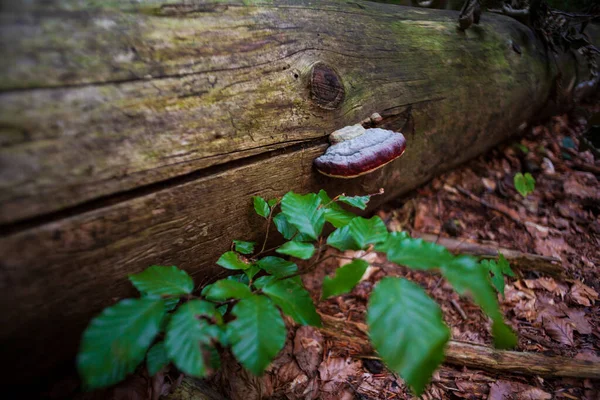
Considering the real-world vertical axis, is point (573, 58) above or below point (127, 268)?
above

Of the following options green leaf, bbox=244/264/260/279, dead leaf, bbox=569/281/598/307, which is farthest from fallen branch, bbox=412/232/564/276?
green leaf, bbox=244/264/260/279

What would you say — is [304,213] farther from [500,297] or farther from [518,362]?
[500,297]

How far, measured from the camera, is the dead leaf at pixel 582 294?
258 centimetres

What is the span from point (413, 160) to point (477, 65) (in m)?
1.27

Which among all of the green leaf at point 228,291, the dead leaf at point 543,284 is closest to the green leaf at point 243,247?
the green leaf at point 228,291

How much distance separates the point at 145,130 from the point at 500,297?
2.74 m

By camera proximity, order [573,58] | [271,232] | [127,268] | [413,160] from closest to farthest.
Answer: [127,268], [271,232], [413,160], [573,58]

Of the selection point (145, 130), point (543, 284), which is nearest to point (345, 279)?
point (145, 130)

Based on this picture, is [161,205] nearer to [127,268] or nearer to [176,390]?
[127,268]

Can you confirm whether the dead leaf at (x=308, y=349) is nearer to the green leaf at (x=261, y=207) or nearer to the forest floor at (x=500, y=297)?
the forest floor at (x=500, y=297)

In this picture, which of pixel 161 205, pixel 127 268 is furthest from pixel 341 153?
pixel 127 268

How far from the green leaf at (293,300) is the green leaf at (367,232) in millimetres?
313

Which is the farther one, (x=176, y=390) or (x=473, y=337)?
(x=473, y=337)

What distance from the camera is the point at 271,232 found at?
2148mm
